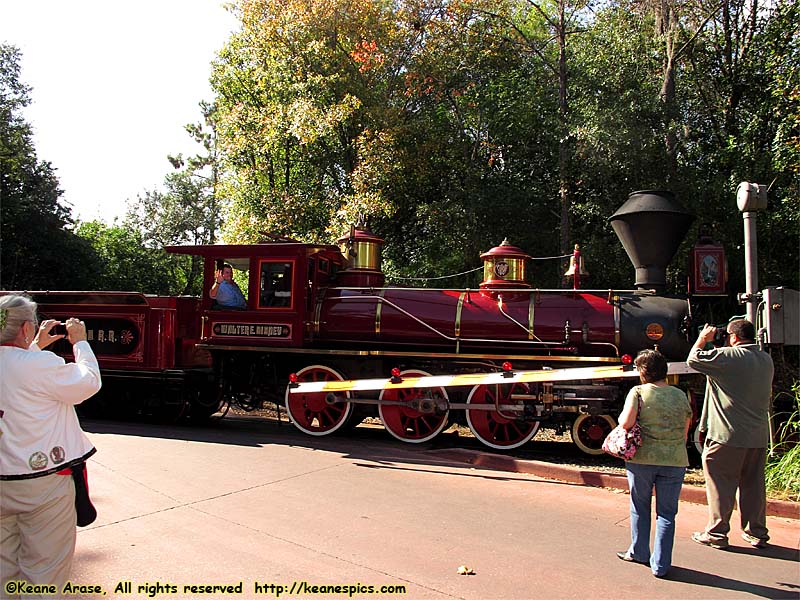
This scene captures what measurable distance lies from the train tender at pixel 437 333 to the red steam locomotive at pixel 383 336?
19mm

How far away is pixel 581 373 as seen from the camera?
6.91m

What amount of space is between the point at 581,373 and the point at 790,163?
25.9ft

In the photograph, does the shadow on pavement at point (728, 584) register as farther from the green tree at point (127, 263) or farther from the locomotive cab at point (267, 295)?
the green tree at point (127, 263)

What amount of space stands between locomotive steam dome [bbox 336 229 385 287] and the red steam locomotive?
0.02m

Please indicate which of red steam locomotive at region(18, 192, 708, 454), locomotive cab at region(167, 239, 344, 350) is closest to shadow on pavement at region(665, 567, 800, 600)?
red steam locomotive at region(18, 192, 708, 454)


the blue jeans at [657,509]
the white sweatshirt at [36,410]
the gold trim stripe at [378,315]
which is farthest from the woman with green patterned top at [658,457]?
the gold trim stripe at [378,315]

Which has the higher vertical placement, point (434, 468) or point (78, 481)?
point (78, 481)

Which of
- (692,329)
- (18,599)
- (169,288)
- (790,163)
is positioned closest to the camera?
(18,599)

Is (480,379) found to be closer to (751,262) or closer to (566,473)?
(566,473)

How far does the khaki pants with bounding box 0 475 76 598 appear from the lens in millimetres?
2766

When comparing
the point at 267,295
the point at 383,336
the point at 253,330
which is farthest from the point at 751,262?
the point at 253,330

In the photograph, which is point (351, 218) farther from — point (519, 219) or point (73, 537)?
point (73, 537)

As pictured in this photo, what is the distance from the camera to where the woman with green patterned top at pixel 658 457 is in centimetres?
398

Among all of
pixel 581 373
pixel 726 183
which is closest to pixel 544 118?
pixel 726 183
